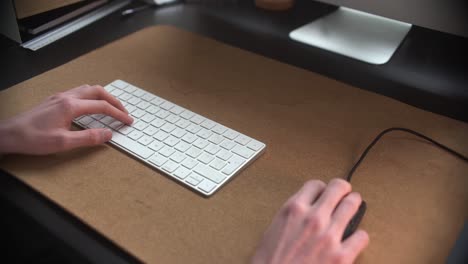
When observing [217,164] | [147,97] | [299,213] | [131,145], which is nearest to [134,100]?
[147,97]

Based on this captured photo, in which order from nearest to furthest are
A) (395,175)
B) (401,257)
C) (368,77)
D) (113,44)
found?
(401,257)
(395,175)
(368,77)
(113,44)

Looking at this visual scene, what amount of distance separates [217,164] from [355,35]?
1.61 feet

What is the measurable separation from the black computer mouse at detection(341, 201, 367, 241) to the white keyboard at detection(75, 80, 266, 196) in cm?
17

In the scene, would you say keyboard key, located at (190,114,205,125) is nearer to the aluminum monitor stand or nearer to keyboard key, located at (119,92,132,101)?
keyboard key, located at (119,92,132,101)

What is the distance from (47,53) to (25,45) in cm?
6

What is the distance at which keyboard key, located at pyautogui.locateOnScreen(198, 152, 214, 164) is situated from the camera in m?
0.62

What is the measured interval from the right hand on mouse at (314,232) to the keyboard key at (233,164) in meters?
0.12

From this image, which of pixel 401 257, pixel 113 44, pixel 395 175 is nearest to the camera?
pixel 401 257

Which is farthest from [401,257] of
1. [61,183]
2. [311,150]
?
[61,183]

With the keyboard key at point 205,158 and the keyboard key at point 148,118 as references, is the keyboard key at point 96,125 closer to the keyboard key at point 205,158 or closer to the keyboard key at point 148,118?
the keyboard key at point 148,118

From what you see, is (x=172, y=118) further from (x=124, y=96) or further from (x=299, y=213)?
(x=299, y=213)

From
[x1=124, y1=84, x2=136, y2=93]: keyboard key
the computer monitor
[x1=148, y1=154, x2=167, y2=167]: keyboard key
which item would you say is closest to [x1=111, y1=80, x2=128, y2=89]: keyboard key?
[x1=124, y1=84, x2=136, y2=93]: keyboard key

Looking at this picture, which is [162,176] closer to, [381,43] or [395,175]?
[395,175]

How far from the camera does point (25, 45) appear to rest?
0.92m
